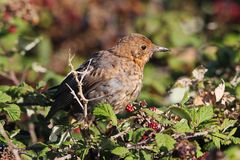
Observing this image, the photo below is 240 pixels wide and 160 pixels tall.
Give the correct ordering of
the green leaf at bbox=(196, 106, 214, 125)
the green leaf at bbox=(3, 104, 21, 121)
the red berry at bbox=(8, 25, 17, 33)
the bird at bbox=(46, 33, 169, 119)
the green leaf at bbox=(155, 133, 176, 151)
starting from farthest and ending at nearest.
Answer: the red berry at bbox=(8, 25, 17, 33) < the bird at bbox=(46, 33, 169, 119) < the green leaf at bbox=(3, 104, 21, 121) < the green leaf at bbox=(196, 106, 214, 125) < the green leaf at bbox=(155, 133, 176, 151)

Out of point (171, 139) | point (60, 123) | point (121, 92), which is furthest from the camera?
point (121, 92)

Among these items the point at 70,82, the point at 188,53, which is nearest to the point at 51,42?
the point at 188,53

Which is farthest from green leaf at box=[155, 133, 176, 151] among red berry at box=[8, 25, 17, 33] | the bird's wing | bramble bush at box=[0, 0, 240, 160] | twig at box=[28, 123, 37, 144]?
red berry at box=[8, 25, 17, 33]

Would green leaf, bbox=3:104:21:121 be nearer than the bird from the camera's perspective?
Yes

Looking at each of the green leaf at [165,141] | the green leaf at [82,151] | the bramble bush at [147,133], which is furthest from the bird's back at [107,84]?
the green leaf at [165,141]

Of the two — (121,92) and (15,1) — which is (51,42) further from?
(121,92)

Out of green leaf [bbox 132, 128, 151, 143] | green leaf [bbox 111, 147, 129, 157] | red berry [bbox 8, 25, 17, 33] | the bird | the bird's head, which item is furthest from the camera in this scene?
red berry [bbox 8, 25, 17, 33]

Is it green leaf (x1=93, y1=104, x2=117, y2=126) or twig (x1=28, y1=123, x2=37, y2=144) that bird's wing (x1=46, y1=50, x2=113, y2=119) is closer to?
twig (x1=28, y1=123, x2=37, y2=144)
